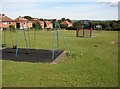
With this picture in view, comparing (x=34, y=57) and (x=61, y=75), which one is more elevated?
(x=34, y=57)

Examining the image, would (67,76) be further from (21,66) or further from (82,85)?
(21,66)

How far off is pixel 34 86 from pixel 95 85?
191cm

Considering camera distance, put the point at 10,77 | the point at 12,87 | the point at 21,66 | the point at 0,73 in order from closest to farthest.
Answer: the point at 12,87, the point at 10,77, the point at 0,73, the point at 21,66

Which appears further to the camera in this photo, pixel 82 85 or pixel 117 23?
pixel 117 23

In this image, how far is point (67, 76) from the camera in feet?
27.0

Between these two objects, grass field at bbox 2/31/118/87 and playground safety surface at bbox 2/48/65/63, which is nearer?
grass field at bbox 2/31/118/87

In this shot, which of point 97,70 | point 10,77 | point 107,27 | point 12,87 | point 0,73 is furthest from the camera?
point 107,27

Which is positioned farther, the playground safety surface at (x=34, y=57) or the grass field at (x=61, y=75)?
the playground safety surface at (x=34, y=57)

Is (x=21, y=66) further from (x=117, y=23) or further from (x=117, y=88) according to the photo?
(x=117, y=23)

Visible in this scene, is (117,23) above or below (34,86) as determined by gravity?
above

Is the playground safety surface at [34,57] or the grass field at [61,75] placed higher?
the playground safety surface at [34,57]

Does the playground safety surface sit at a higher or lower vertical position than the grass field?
higher

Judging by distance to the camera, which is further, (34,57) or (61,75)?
(34,57)

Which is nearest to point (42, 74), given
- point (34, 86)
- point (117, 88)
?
point (34, 86)
